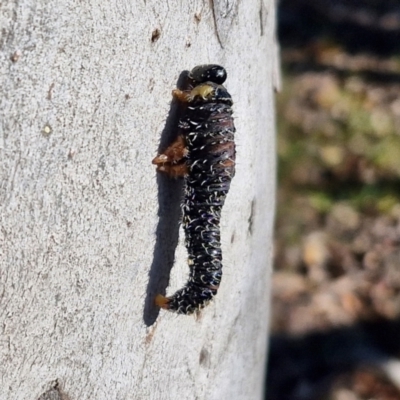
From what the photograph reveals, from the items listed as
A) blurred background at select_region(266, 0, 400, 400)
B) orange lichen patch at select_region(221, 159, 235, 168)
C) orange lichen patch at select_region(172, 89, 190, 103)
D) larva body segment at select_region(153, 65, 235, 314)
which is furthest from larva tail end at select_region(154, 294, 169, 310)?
blurred background at select_region(266, 0, 400, 400)

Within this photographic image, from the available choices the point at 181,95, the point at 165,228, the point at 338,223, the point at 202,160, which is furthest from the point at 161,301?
the point at 338,223

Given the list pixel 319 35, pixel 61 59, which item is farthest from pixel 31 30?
pixel 319 35

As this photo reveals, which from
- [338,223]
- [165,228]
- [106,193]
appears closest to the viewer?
[106,193]

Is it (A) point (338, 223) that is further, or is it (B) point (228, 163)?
(A) point (338, 223)

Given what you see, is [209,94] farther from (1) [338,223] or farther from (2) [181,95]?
(1) [338,223]

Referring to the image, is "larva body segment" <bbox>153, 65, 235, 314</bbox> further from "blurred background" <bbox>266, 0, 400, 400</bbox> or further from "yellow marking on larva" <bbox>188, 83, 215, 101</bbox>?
"blurred background" <bbox>266, 0, 400, 400</bbox>

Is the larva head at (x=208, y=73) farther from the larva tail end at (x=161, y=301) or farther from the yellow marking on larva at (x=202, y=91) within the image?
the larva tail end at (x=161, y=301)
